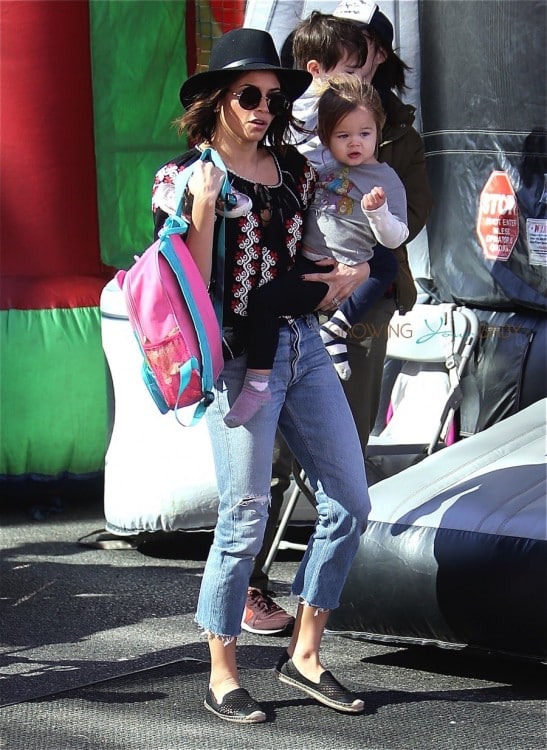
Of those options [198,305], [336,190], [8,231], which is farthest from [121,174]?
[198,305]

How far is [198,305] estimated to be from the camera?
3.31m

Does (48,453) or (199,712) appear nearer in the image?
(199,712)

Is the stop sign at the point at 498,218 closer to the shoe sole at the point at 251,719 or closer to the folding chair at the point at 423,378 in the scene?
the folding chair at the point at 423,378

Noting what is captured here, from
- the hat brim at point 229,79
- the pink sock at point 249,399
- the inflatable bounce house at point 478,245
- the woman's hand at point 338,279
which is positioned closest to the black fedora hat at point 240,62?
the hat brim at point 229,79

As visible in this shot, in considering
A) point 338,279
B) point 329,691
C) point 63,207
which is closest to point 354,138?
point 338,279

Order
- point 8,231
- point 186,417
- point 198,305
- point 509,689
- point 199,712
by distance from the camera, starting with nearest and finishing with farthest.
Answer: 1. point 198,305
2. point 199,712
3. point 509,689
4. point 186,417
5. point 8,231

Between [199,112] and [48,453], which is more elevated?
[199,112]

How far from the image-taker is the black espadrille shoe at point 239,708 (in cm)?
351

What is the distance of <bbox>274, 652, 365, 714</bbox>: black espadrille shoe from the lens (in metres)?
3.61

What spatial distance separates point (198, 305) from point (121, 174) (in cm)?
357

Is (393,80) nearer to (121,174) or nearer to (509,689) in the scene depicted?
(509,689)

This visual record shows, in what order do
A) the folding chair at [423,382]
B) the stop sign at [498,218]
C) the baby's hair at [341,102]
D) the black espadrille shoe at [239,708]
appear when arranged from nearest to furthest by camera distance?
the black espadrille shoe at [239,708] < the baby's hair at [341,102] < the folding chair at [423,382] < the stop sign at [498,218]

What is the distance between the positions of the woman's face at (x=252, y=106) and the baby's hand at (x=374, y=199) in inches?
13.8

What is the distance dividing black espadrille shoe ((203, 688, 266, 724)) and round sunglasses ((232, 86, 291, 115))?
1.56 metres
